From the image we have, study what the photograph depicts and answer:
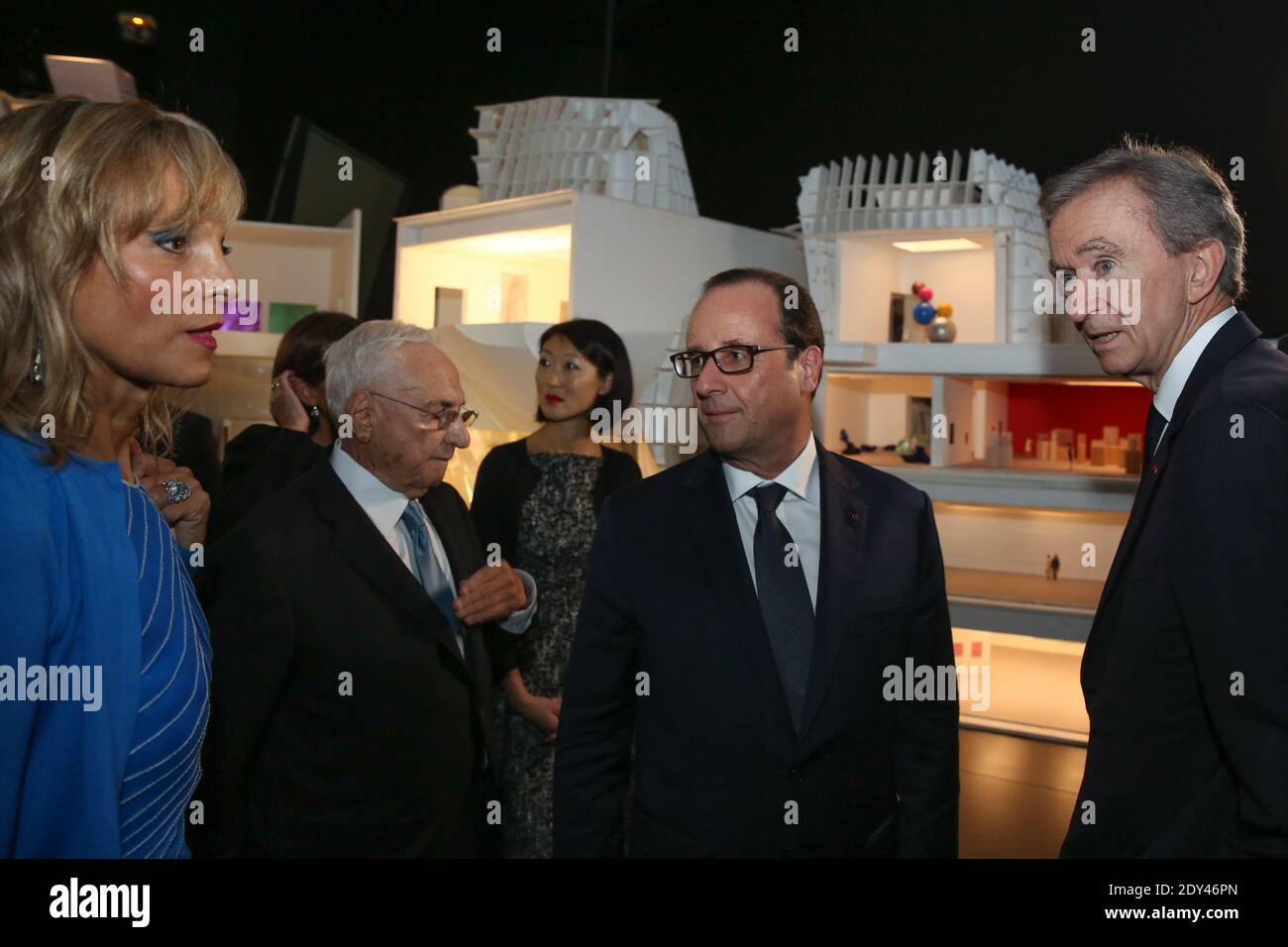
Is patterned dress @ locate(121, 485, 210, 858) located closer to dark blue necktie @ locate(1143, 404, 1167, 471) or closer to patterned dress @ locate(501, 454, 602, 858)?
dark blue necktie @ locate(1143, 404, 1167, 471)

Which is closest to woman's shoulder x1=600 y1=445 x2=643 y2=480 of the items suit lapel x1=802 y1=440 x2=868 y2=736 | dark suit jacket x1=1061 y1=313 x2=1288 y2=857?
suit lapel x1=802 y1=440 x2=868 y2=736

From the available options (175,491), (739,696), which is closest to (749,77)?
(739,696)

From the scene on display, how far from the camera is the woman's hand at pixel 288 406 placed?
3512 mm

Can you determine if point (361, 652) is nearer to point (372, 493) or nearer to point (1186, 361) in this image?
point (372, 493)

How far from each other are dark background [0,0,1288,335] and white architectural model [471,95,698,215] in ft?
4.32

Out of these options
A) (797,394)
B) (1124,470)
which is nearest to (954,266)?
(1124,470)

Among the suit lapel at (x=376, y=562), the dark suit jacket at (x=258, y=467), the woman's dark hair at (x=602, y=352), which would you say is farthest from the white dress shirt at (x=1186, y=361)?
the woman's dark hair at (x=602, y=352)

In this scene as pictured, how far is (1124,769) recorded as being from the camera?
175 centimetres

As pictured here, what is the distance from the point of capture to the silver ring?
1.82m

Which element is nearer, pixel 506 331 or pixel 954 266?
pixel 506 331

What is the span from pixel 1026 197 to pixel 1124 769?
3.62 metres
